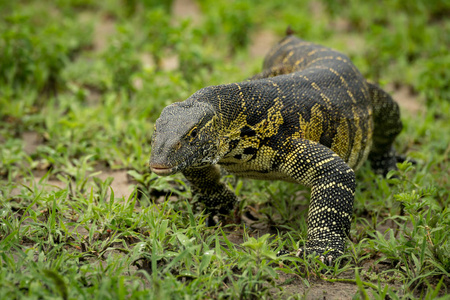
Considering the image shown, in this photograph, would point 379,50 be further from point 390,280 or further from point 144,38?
point 390,280

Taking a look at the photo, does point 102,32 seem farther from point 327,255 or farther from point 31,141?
point 327,255

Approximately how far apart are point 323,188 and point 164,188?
1.72 m

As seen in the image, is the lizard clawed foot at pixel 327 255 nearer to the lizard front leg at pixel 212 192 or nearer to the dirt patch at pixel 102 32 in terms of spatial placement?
the lizard front leg at pixel 212 192

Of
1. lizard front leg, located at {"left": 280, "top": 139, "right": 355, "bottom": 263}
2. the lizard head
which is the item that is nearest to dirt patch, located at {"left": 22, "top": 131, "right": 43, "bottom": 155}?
the lizard head

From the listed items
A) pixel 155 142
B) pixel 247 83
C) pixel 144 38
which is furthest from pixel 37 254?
pixel 144 38

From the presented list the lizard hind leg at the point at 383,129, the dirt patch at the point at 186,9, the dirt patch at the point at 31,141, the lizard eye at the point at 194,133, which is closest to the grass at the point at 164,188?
the dirt patch at the point at 31,141

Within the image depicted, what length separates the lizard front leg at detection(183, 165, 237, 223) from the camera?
4352 mm

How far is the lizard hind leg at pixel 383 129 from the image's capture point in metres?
5.49

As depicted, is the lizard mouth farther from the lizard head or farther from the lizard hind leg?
the lizard hind leg

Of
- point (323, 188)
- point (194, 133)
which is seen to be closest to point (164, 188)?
point (194, 133)

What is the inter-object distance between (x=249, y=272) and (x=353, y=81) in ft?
8.84

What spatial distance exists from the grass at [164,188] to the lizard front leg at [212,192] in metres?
0.18

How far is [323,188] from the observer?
396 centimetres

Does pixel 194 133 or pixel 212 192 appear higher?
pixel 194 133
